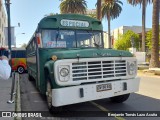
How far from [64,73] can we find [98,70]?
972 millimetres

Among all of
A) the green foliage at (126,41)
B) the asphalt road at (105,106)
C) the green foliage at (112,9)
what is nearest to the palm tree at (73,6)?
the green foliage at (112,9)

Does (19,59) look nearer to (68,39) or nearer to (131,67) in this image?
(68,39)

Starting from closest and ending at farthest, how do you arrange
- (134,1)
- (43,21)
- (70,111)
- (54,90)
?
(54,90), (70,111), (43,21), (134,1)

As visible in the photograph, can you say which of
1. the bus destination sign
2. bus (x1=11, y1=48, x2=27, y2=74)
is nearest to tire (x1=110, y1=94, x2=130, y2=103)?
the bus destination sign

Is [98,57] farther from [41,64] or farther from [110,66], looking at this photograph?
[41,64]

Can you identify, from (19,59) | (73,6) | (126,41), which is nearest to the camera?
(19,59)

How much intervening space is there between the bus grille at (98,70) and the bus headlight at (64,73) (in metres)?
0.16

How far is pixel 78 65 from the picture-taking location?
771cm

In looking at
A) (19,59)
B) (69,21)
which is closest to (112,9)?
(19,59)

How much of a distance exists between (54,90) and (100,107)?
2235 mm

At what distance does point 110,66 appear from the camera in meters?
8.20

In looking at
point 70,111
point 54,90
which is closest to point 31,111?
point 70,111

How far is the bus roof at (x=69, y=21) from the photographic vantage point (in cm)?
959

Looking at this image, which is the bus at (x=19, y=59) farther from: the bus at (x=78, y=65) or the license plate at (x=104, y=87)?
the license plate at (x=104, y=87)
